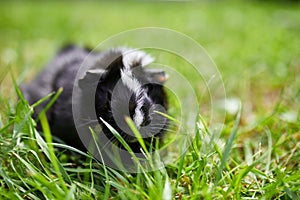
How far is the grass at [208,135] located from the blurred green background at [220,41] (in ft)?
0.05

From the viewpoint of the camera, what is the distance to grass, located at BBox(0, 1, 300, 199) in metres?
1.67

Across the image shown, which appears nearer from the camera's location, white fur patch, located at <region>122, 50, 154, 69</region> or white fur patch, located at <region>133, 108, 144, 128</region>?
white fur patch, located at <region>133, 108, 144, 128</region>

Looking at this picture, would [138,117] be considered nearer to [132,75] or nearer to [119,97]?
[119,97]

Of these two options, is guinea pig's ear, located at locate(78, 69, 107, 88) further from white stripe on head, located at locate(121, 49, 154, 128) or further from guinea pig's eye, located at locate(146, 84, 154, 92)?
guinea pig's eye, located at locate(146, 84, 154, 92)

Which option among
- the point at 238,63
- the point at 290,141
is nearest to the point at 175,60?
the point at 238,63

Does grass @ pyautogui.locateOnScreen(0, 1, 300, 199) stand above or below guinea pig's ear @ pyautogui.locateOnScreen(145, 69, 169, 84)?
below

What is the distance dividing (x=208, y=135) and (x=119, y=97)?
55 centimetres

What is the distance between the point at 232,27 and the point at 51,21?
4130 mm

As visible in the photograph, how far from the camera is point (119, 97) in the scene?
1.95 metres

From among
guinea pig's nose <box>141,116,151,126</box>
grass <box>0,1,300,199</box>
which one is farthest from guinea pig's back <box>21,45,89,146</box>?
guinea pig's nose <box>141,116,151,126</box>

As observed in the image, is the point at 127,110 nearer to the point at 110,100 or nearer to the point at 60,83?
the point at 110,100

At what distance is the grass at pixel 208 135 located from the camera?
1.67 meters

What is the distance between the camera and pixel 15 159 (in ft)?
6.21

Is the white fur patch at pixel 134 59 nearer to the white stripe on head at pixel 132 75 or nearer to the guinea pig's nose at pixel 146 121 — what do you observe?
the white stripe on head at pixel 132 75
